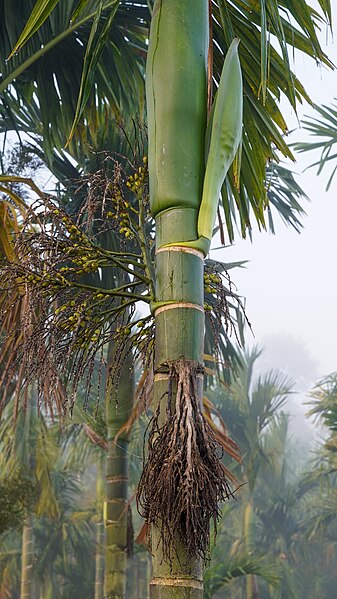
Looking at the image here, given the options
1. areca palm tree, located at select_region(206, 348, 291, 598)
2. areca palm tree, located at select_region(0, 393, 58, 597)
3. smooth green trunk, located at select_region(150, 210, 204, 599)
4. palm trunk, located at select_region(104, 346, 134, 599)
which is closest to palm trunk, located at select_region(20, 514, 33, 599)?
areca palm tree, located at select_region(0, 393, 58, 597)

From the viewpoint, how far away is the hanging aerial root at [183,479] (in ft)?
7.66

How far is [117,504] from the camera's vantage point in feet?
23.7

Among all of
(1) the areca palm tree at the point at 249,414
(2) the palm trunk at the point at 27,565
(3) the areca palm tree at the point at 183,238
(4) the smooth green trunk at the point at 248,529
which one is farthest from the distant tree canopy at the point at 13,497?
(3) the areca palm tree at the point at 183,238

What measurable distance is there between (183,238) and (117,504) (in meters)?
4.92

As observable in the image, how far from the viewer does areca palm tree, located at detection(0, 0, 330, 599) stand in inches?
93.3

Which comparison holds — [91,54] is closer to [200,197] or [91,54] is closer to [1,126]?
[200,197]

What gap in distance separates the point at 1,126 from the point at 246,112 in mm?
4246

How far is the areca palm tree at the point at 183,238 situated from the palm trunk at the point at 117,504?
4.29 metres

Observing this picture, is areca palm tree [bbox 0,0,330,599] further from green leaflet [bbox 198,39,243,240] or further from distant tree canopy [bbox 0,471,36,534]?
distant tree canopy [bbox 0,471,36,534]

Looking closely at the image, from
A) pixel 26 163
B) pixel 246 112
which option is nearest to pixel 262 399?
pixel 26 163

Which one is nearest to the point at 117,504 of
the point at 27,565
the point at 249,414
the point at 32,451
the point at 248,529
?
the point at 32,451

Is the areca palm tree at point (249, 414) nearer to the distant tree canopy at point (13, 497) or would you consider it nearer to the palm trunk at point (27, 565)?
the palm trunk at point (27, 565)

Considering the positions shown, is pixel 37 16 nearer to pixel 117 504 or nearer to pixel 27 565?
pixel 117 504

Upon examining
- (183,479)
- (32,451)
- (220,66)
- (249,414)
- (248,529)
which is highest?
(249,414)
